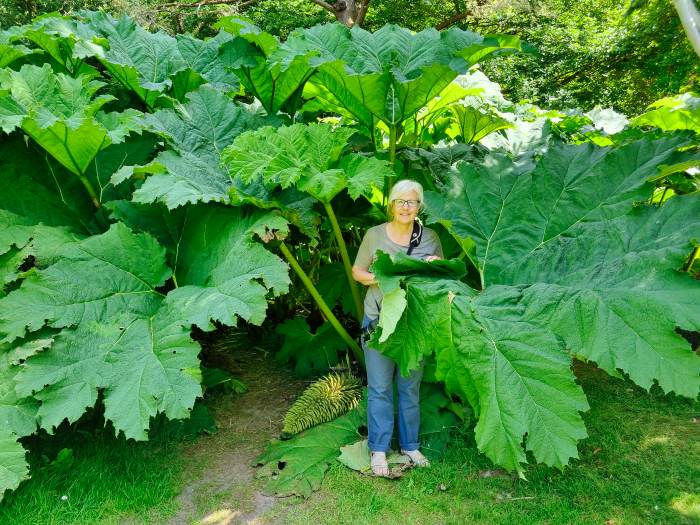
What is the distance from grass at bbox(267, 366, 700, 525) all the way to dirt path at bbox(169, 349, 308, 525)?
207 millimetres

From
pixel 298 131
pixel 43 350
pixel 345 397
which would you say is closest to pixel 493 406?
pixel 345 397

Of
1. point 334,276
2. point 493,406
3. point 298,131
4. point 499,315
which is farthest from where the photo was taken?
point 334,276

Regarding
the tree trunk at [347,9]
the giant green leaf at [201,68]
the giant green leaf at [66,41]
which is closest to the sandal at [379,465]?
the giant green leaf at [201,68]

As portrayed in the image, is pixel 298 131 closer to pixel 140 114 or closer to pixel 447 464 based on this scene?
pixel 140 114

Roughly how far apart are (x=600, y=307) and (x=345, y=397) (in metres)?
1.45

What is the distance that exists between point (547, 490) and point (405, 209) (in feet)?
4.41

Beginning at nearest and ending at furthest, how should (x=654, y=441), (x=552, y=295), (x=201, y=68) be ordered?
1. (x=552, y=295)
2. (x=654, y=441)
3. (x=201, y=68)

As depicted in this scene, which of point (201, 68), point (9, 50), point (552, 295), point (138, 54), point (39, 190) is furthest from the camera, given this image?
point (201, 68)

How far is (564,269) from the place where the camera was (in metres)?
2.52

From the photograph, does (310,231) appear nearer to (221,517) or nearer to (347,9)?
(221,517)

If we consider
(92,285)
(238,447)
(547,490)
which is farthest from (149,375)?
(547,490)

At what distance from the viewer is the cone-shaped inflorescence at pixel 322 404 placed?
119 inches

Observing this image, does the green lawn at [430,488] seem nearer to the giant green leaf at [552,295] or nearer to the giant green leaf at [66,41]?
the giant green leaf at [552,295]

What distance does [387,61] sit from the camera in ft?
10.4
